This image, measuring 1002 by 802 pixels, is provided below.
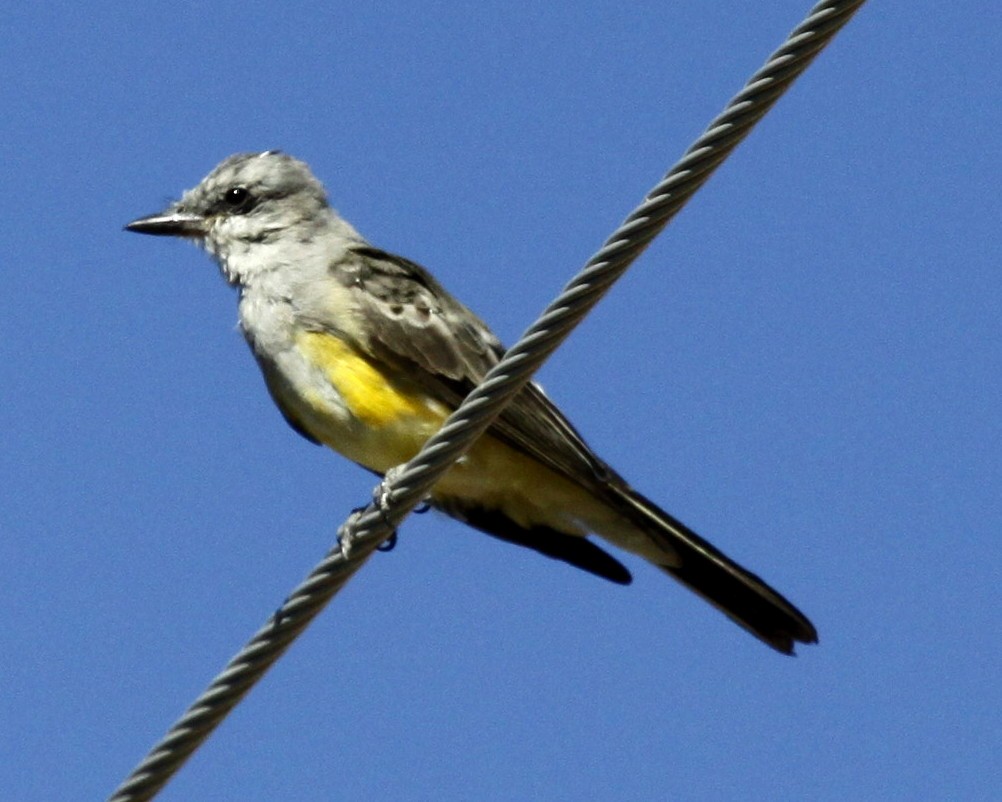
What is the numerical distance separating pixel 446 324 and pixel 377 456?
26.4 inches

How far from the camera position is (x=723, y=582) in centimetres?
705

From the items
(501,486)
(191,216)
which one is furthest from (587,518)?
(191,216)

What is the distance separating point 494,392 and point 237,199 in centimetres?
390

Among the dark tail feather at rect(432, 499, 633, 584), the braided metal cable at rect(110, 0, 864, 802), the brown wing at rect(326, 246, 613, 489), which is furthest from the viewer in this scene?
the dark tail feather at rect(432, 499, 633, 584)

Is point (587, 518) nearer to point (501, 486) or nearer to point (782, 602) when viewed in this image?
point (501, 486)

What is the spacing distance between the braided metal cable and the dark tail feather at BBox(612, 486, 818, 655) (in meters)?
2.13

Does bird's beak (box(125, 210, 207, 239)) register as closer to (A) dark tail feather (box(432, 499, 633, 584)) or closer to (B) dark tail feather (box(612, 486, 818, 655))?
(A) dark tail feather (box(432, 499, 633, 584))

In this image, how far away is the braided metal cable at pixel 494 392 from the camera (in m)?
4.11

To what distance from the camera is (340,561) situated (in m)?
4.79

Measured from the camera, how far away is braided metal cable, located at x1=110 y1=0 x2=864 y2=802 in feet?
13.5

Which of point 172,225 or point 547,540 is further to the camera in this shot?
point 172,225

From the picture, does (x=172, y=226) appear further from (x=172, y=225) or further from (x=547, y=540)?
(x=547, y=540)

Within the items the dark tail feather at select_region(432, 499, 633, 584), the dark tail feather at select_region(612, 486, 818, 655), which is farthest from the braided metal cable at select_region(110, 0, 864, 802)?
the dark tail feather at select_region(432, 499, 633, 584)

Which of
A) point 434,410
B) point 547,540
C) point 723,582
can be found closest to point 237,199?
point 434,410
